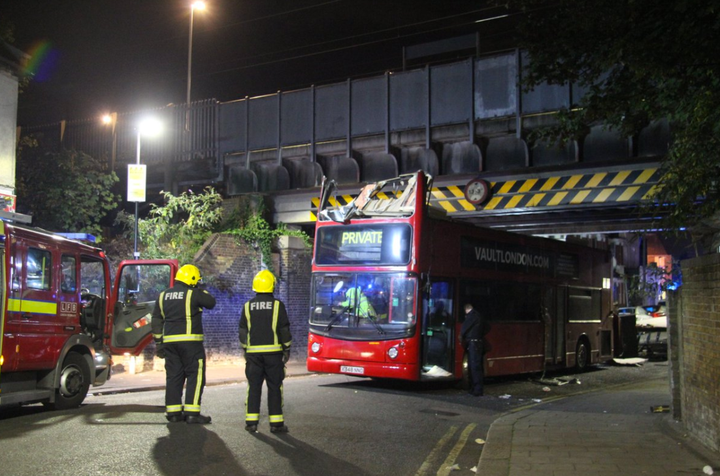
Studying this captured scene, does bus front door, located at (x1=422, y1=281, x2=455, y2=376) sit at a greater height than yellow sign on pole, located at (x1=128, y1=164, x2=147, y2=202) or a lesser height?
lesser

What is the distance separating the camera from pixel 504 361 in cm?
1559

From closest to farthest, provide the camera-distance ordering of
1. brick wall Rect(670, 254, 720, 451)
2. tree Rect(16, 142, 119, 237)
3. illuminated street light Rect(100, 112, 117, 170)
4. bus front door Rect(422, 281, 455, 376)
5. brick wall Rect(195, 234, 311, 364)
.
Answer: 1. brick wall Rect(670, 254, 720, 451)
2. bus front door Rect(422, 281, 455, 376)
3. brick wall Rect(195, 234, 311, 364)
4. tree Rect(16, 142, 119, 237)
5. illuminated street light Rect(100, 112, 117, 170)

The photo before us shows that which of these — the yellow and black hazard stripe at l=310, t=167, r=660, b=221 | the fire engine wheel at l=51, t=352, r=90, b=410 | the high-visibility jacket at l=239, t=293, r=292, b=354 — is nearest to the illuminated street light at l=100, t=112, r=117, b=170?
the yellow and black hazard stripe at l=310, t=167, r=660, b=221

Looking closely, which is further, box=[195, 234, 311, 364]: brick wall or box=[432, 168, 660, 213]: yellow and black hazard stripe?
box=[195, 234, 311, 364]: brick wall

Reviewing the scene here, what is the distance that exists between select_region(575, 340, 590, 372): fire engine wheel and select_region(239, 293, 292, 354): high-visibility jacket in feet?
40.4

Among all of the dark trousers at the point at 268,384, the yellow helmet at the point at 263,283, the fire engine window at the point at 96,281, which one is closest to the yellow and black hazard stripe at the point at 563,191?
the fire engine window at the point at 96,281

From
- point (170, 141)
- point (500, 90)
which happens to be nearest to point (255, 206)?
point (170, 141)

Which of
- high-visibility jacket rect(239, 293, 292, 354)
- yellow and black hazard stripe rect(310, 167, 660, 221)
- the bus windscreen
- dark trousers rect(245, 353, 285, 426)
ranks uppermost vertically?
yellow and black hazard stripe rect(310, 167, 660, 221)

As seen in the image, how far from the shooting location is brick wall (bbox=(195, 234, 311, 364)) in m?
18.8

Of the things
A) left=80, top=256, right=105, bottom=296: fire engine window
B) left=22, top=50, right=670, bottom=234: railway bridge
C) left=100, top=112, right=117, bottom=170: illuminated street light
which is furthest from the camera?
left=100, top=112, right=117, bottom=170: illuminated street light

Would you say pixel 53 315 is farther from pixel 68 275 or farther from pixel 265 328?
pixel 265 328

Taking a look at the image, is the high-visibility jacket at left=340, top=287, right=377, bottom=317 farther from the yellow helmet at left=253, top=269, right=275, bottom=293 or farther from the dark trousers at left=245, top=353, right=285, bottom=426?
the dark trousers at left=245, top=353, right=285, bottom=426

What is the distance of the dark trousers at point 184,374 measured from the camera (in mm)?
8695

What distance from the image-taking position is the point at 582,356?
1928cm
